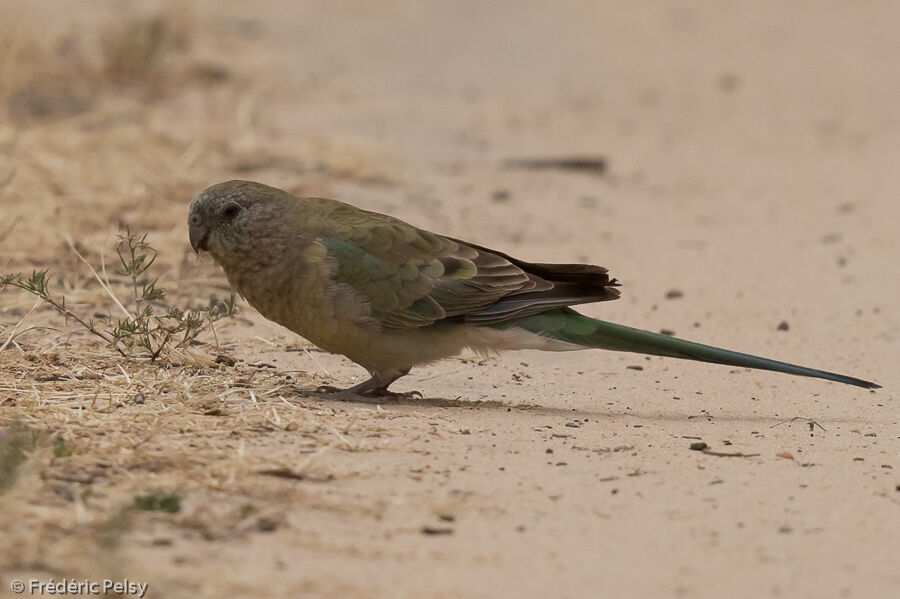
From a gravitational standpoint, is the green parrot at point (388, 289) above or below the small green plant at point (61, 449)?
above

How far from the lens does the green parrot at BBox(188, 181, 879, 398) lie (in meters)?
5.10

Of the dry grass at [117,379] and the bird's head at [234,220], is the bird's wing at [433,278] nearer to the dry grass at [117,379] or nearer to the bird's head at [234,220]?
the bird's head at [234,220]

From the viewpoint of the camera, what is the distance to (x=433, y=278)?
530 cm

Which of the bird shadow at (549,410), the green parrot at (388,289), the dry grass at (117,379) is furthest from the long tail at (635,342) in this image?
the dry grass at (117,379)

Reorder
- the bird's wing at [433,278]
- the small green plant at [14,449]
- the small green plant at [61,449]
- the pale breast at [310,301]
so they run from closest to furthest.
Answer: the small green plant at [14,449] → the small green plant at [61,449] → the pale breast at [310,301] → the bird's wing at [433,278]

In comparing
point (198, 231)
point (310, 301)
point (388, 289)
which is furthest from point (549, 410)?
point (198, 231)

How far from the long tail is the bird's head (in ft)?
3.55

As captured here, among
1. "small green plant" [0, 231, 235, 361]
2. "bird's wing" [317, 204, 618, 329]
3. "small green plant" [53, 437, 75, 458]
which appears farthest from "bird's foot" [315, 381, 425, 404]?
"small green plant" [53, 437, 75, 458]

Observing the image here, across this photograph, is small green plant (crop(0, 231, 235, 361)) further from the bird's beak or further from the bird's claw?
the bird's claw

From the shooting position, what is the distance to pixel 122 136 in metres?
9.63

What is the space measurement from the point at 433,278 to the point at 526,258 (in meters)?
2.81

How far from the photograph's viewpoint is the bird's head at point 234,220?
5.13m

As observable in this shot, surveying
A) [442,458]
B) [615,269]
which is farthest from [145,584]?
[615,269]

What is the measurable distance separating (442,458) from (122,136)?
19.7 feet
